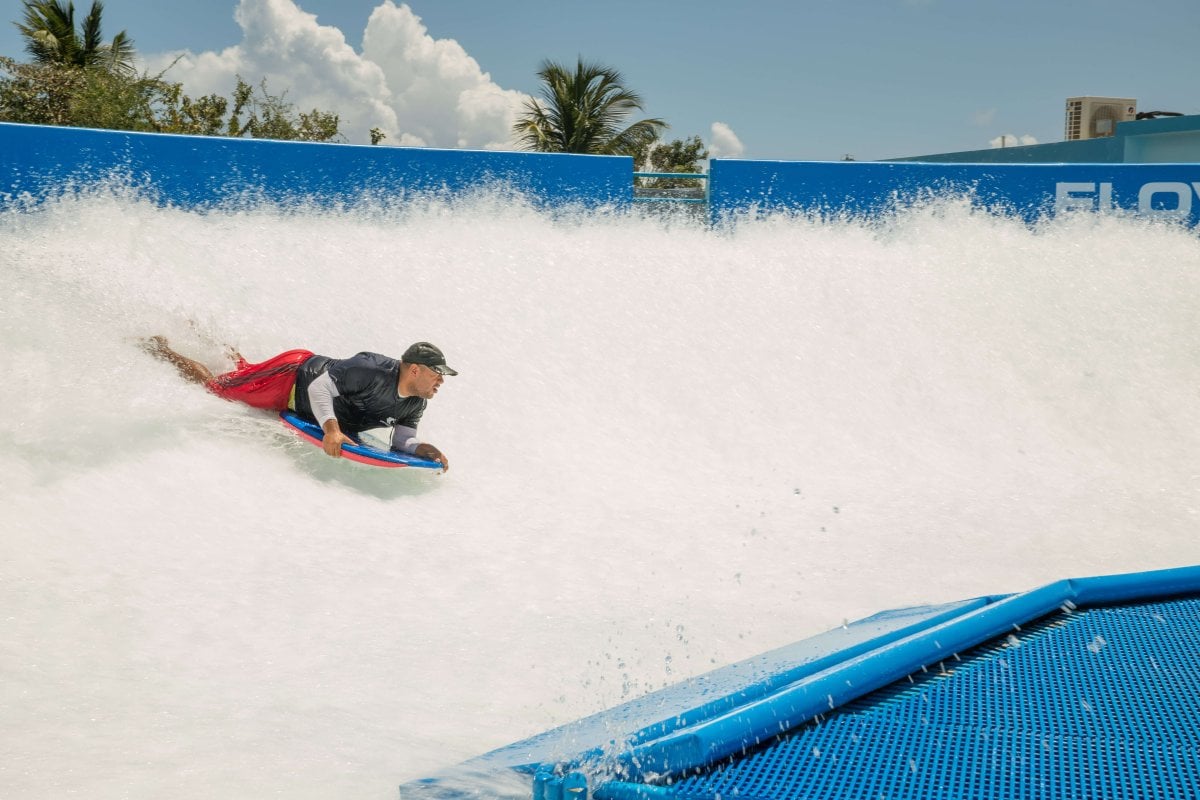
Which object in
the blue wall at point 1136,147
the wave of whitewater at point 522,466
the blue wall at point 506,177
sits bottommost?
the wave of whitewater at point 522,466

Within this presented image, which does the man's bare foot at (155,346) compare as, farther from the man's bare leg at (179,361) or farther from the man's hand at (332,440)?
the man's hand at (332,440)

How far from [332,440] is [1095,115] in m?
26.7

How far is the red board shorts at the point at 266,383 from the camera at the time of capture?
6469 mm

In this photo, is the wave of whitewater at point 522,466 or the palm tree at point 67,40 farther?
the palm tree at point 67,40

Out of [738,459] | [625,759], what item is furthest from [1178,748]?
[738,459]

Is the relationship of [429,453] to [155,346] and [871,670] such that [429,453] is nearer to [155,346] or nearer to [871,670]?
[155,346]

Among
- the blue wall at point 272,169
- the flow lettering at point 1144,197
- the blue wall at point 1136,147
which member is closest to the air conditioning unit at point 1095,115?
the blue wall at point 1136,147

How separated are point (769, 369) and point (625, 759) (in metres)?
6.83

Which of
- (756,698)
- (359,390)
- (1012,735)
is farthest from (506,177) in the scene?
(1012,735)

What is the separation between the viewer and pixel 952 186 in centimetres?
1051

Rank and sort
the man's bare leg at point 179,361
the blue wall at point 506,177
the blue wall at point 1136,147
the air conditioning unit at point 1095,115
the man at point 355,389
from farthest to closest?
the air conditioning unit at point 1095,115 → the blue wall at point 1136,147 → the blue wall at point 506,177 → the man's bare leg at point 179,361 → the man at point 355,389

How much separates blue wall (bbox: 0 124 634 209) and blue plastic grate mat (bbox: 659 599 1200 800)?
723 cm

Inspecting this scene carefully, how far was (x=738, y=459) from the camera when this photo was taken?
7.69 m

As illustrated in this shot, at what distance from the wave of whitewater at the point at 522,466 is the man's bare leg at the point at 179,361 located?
112 millimetres
